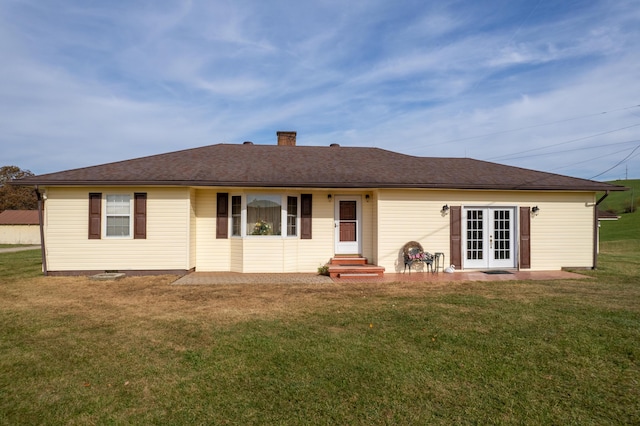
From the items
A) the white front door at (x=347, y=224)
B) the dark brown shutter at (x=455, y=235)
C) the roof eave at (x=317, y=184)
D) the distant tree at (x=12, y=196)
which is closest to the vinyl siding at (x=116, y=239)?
the roof eave at (x=317, y=184)

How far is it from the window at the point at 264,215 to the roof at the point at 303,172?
0.70 meters

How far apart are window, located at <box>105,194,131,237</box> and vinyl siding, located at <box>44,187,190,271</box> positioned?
17 centimetres

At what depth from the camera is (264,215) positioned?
36.8 ft

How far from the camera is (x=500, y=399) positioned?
3424 mm

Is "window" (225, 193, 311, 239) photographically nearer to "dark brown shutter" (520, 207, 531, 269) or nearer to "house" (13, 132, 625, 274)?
"house" (13, 132, 625, 274)

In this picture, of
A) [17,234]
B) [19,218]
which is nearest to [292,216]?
[17,234]

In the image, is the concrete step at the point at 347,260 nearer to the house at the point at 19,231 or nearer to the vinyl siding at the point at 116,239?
the vinyl siding at the point at 116,239

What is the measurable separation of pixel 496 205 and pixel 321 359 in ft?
31.2

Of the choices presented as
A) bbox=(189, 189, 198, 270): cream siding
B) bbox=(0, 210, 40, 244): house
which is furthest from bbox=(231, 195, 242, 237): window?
bbox=(0, 210, 40, 244): house

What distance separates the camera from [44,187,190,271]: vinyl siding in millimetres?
10664

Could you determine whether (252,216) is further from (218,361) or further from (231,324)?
(218,361)

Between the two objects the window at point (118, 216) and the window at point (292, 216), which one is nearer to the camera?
the window at point (118, 216)

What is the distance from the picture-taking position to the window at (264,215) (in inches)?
439

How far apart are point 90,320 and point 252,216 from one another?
5694 millimetres
